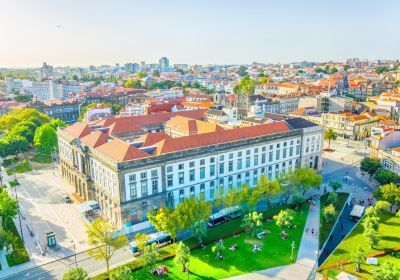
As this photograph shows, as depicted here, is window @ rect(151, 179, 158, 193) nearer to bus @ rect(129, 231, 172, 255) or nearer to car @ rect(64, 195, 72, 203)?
bus @ rect(129, 231, 172, 255)

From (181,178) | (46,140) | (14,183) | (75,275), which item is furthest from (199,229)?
(46,140)

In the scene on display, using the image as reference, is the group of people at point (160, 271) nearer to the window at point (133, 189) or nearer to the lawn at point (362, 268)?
the window at point (133, 189)

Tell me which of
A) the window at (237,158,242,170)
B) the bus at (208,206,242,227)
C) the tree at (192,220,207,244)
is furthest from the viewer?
the window at (237,158,242,170)

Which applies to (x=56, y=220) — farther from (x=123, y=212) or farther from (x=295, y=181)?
(x=295, y=181)

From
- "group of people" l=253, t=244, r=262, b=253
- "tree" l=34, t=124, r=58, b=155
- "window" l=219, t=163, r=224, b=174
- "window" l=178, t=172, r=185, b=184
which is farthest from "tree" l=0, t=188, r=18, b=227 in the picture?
"tree" l=34, t=124, r=58, b=155

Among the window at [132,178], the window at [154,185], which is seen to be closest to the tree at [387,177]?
the window at [154,185]

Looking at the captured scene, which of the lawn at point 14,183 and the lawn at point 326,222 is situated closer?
the lawn at point 326,222

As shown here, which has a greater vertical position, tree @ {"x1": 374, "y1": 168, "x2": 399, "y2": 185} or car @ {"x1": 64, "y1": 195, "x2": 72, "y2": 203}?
tree @ {"x1": 374, "y1": 168, "x2": 399, "y2": 185}
